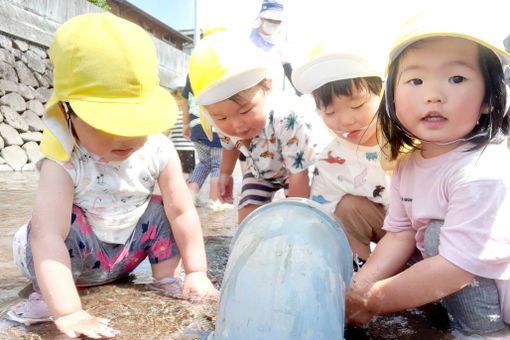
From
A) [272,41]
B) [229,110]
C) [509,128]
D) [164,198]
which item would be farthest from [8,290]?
[272,41]

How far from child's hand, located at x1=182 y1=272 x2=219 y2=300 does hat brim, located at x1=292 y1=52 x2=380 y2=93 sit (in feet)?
3.79

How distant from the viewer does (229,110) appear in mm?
2594

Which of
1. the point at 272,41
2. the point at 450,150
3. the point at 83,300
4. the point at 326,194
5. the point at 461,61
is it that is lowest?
the point at 83,300

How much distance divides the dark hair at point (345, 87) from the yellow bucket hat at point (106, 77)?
99 centimetres

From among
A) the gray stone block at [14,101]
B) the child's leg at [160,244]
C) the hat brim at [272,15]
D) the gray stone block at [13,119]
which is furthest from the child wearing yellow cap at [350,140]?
the gray stone block at [14,101]

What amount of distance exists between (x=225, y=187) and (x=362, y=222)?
1.68 m

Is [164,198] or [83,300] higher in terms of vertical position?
[164,198]

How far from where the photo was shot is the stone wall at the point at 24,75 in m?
8.83

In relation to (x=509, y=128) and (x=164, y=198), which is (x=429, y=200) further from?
(x=164, y=198)

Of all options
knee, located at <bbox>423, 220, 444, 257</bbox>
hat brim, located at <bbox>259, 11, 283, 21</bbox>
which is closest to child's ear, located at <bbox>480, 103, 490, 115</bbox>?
knee, located at <bbox>423, 220, 444, 257</bbox>

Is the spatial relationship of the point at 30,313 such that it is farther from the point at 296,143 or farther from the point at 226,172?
the point at 226,172

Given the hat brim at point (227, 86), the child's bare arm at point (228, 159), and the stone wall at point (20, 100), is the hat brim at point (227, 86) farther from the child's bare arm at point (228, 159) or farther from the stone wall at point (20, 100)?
the stone wall at point (20, 100)

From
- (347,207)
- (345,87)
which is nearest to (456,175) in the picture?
(345,87)

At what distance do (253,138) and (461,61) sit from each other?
5.65 feet
